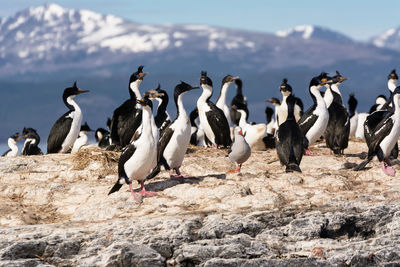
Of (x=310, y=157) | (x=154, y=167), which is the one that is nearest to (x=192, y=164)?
(x=154, y=167)

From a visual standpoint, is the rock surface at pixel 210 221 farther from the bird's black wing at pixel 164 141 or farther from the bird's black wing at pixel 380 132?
the bird's black wing at pixel 164 141

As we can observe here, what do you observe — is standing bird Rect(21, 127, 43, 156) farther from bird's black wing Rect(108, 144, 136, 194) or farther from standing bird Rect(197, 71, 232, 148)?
bird's black wing Rect(108, 144, 136, 194)

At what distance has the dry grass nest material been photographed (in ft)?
46.3

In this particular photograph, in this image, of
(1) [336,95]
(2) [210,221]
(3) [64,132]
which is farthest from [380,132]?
(3) [64,132]

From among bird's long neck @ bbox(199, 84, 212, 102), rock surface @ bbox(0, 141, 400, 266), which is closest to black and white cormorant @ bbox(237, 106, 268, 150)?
bird's long neck @ bbox(199, 84, 212, 102)

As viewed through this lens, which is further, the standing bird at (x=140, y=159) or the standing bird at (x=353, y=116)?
the standing bird at (x=353, y=116)

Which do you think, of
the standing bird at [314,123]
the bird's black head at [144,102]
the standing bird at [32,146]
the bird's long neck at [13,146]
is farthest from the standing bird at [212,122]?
the bird's long neck at [13,146]

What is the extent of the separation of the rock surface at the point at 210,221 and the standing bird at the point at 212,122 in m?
5.38

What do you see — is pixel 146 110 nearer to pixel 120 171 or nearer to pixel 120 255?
pixel 120 171

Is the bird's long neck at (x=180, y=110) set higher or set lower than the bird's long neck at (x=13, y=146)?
higher

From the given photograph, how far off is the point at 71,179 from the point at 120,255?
4.65 metres

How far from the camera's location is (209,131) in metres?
19.2

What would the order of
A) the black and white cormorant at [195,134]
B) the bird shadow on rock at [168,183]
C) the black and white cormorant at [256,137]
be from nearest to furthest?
1. the bird shadow on rock at [168,183]
2. the black and white cormorant at [256,137]
3. the black and white cormorant at [195,134]

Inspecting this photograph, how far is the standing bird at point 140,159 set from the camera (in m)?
11.6
